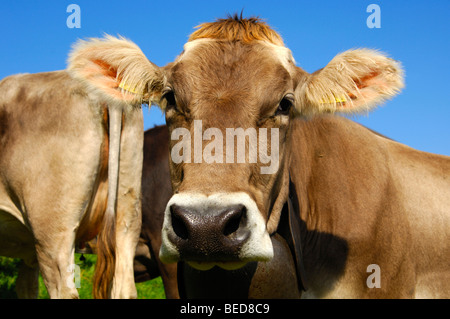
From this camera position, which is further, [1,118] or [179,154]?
[1,118]

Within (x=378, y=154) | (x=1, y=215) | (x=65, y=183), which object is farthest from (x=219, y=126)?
(x=1, y=215)

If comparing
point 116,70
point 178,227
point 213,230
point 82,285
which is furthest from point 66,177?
point 82,285

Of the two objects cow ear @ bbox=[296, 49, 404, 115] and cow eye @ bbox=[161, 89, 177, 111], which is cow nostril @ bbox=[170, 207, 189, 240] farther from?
cow ear @ bbox=[296, 49, 404, 115]

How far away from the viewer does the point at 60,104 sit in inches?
193

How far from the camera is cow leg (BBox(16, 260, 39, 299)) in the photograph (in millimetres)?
6812

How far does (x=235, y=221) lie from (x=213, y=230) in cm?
14

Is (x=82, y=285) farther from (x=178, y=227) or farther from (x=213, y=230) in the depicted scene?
(x=213, y=230)

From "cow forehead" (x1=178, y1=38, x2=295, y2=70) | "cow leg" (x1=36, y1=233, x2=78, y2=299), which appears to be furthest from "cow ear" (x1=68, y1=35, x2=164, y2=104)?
"cow leg" (x1=36, y1=233, x2=78, y2=299)

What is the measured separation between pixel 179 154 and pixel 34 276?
493 centimetres

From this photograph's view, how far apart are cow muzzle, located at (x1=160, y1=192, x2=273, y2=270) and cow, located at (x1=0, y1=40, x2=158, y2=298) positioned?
2.47m

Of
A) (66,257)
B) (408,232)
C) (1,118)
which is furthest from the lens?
(1,118)

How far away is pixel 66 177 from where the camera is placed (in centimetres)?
478

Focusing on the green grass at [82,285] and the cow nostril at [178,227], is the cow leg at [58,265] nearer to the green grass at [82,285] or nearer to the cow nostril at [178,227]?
the cow nostril at [178,227]
